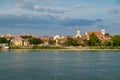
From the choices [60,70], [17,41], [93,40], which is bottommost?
[60,70]

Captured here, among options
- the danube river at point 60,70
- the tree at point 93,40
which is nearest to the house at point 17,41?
the tree at point 93,40

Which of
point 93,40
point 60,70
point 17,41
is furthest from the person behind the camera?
point 17,41

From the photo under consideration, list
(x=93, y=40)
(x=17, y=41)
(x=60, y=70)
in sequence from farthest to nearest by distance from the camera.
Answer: (x=17, y=41)
(x=93, y=40)
(x=60, y=70)

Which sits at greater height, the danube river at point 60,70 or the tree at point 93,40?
the tree at point 93,40

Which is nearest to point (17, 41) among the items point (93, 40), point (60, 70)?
point (93, 40)

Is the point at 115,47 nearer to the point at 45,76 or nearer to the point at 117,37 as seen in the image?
the point at 117,37

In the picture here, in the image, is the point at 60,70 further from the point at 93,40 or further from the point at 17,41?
the point at 17,41

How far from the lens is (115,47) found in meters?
137

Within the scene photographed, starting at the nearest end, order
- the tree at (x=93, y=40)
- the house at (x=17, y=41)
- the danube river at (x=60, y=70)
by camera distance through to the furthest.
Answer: the danube river at (x=60, y=70) < the tree at (x=93, y=40) < the house at (x=17, y=41)

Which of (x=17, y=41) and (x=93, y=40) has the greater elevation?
(x=17, y=41)

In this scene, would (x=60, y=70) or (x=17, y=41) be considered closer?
(x=60, y=70)

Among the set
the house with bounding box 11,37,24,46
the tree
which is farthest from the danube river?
the house with bounding box 11,37,24,46

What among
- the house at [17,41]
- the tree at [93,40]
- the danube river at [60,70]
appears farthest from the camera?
the house at [17,41]

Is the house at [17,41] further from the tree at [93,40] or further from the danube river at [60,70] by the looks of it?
the danube river at [60,70]
